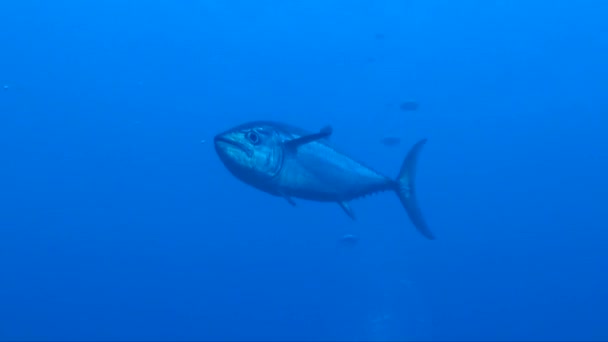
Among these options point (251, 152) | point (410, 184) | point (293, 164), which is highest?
point (410, 184)

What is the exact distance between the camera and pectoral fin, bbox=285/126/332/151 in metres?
3.94

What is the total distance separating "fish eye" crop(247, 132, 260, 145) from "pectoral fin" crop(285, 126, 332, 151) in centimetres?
21

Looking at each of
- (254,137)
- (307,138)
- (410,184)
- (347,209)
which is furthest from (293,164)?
(410,184)

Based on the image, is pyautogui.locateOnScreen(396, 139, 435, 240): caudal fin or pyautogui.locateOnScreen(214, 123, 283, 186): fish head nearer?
pyautogui.locateOnScreen(214, 123, 283, 186): fish head

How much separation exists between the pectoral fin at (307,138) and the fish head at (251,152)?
6 cm

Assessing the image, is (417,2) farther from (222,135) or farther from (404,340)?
(222,135)

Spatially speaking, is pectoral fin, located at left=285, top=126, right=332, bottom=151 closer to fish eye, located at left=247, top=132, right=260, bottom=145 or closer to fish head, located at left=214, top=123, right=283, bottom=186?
fish head, located at left=214, top=123, right=283, bottom=186

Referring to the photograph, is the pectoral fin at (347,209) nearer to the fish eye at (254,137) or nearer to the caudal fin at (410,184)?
the caudal fin at (410,184)

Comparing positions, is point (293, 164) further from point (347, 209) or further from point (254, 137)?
point (347, 209)

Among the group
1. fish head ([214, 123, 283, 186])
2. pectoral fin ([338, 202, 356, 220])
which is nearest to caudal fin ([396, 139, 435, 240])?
pectoral fin ([338, 202, 356, 220])

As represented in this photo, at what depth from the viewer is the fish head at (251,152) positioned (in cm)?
386

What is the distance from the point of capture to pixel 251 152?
3.91 meters

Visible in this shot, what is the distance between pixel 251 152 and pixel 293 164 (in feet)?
1.12

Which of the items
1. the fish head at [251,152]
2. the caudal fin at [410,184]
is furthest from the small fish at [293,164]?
the caudal fin at [410,184]
